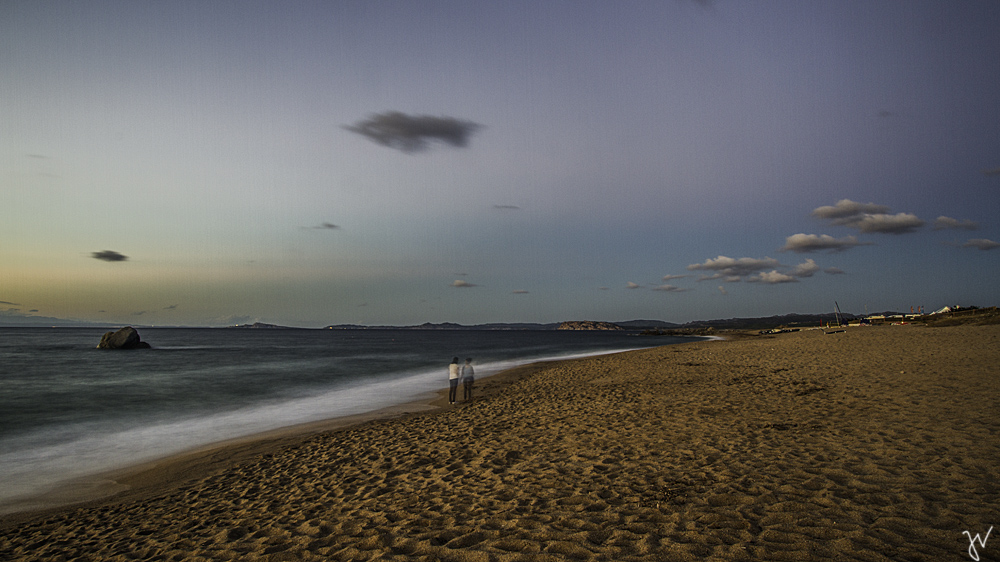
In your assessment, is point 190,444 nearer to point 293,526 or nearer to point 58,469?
point 58,469

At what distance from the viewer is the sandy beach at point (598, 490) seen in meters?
4.79

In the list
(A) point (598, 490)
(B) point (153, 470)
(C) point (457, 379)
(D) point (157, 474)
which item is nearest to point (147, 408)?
(B) point (153, 470)

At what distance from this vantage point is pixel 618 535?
192 inches

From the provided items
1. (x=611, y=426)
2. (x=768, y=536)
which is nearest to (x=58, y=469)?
(x=611, y=426)

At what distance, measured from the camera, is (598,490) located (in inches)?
245

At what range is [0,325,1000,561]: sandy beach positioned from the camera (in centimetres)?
479

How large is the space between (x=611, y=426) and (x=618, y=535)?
211 inches

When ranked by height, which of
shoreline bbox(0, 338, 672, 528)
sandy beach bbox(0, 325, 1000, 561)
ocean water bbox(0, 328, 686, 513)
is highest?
sandy beach bbox(0, 325, 1000, 561)
